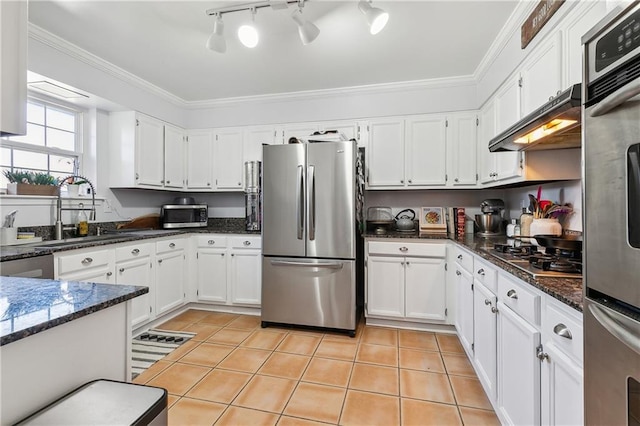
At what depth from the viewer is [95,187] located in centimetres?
313

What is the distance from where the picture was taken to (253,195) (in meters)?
3.48

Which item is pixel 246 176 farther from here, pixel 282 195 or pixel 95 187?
pixel 95 187

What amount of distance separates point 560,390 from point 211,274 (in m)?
3.15

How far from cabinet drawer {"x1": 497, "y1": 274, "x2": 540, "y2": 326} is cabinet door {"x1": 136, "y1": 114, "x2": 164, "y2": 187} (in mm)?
3335

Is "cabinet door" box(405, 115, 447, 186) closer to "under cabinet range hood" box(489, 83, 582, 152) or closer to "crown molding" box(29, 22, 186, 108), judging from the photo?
"under cabinet range hood" box(489, 83, 582, 152)

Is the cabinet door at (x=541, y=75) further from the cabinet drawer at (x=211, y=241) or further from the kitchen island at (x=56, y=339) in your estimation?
the cabinet drawer at (x=211, y=241)

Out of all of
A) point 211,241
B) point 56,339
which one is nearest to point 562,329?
point 56,339

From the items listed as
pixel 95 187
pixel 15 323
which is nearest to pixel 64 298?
pixel 15 323

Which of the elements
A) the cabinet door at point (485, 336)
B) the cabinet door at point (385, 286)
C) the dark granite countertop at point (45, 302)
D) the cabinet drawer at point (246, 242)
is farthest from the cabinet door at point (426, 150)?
the dark granite countertop at point (45, 302)

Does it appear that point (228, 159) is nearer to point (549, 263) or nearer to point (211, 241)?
point (211, 241)

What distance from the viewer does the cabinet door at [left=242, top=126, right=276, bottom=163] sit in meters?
3.68

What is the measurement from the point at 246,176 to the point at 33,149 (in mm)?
1868

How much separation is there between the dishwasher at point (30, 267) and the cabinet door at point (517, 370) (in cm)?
265

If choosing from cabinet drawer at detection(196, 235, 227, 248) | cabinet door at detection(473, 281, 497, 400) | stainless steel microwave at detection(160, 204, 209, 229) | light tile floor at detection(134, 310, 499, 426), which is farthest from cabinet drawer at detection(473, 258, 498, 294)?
stainless steel microwave at detection(160, 204, 209, 229)
